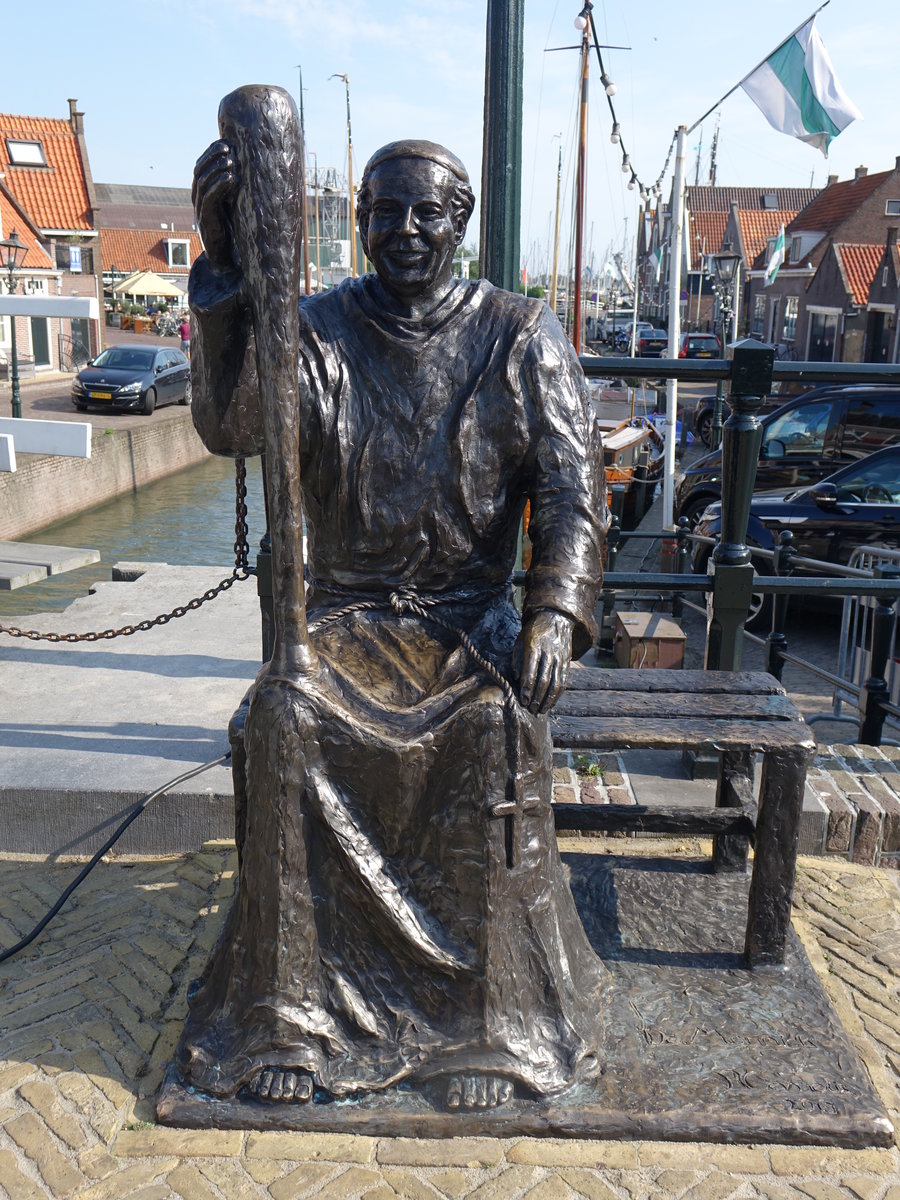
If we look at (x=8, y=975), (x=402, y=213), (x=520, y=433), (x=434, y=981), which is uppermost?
(x=402, y=213)

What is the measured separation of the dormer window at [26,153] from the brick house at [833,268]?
22.2m

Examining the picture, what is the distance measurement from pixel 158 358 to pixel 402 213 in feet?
77.7

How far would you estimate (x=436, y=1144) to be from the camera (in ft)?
8.59

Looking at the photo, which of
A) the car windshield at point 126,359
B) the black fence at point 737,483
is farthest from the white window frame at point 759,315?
the black fence at point 737,483

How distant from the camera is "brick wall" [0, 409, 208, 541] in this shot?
52.3 feet

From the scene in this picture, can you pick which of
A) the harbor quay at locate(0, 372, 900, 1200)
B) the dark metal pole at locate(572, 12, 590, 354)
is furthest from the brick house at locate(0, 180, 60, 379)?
the harbor quay at locate(0, 372, 900, 1200)

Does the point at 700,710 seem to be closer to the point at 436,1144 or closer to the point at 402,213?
the point at 436,1144

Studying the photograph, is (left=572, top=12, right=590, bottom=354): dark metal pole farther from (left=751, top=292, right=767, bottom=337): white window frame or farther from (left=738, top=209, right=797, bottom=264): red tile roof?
(left=738, top=209, right=797, bottom=264): red tile roof

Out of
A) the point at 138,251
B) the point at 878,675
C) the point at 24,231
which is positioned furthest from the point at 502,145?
the point at 138,251

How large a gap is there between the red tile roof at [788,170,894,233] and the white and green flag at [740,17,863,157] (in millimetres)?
28306

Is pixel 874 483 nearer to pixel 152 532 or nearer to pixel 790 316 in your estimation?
pixel 152 532

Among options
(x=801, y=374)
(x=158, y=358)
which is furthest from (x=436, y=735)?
(x=158, y=358)

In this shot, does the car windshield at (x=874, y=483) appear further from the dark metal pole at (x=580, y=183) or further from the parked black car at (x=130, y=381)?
the parked black car at (x=130, y=381)

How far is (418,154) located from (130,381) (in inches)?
857
